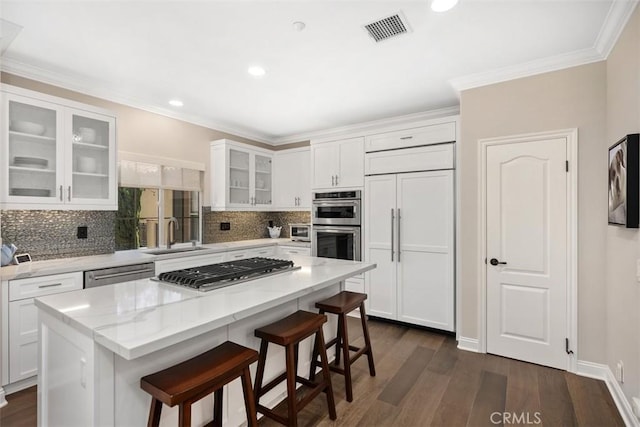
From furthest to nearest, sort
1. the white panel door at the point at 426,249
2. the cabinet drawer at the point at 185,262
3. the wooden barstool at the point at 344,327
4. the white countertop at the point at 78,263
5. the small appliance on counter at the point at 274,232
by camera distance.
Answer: the small appliance on counter at the point at 274,232, the white panel door at the point at 426,249, the cabinet drawer at the point at 185,262, the white countertop at the point at 78,263, the wooden barstool at the point at 344,327

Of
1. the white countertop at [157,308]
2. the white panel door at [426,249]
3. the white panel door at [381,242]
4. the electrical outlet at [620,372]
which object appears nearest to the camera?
the white countertop at [157,308]

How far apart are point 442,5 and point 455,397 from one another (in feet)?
9.01

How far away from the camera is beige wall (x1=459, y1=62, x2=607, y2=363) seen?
2.62m

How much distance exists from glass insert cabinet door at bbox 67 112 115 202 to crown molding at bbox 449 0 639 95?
353 cm

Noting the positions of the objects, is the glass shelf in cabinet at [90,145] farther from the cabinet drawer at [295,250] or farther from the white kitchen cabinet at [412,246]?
the white kitchen cabinet at [412,246]

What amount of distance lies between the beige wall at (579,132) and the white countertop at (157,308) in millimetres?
2161

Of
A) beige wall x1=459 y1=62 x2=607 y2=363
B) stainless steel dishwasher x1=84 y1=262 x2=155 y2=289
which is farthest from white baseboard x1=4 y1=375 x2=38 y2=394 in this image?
beige wall x1=459 y1=62 x2=607 y2=363

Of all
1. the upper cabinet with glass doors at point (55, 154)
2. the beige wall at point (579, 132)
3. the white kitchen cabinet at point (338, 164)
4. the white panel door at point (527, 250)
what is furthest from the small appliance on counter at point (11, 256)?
the white panel door at point (527, 250)

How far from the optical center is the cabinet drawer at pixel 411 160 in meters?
3.56

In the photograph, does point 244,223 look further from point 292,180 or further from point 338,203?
point 338,203

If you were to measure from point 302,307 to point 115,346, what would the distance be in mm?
1442

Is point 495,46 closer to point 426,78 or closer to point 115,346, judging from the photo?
point 426,78

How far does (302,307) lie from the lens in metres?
2.45

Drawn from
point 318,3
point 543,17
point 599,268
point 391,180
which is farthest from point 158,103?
point 599,268
